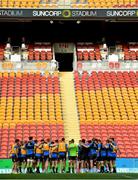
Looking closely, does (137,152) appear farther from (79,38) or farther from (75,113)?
(79,38)

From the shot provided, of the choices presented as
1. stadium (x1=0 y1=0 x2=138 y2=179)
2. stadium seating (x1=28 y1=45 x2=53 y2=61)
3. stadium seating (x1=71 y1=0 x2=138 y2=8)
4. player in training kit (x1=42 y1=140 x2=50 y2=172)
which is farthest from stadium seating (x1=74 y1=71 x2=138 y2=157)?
stadium seating (x1=71 y1=0 x2=138 y2=8)

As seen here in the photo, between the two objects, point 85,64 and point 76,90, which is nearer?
point 76,90

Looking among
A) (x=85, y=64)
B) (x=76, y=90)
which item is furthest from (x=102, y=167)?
(x=85, y=64)

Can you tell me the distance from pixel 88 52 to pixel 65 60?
2119 mm

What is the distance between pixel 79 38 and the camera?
32750mm

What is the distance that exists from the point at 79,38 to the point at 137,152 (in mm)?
11142

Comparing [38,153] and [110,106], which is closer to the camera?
[38,153]

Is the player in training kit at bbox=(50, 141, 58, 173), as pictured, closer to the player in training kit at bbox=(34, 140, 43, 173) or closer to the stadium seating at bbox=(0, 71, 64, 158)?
the player in training kit at bbox=(34, 140, 43, 173)

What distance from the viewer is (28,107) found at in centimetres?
2688

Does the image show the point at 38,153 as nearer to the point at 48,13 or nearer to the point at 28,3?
the point at 48,13

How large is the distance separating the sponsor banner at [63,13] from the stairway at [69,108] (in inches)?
138

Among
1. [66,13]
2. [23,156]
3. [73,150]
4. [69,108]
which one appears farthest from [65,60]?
[23,156]

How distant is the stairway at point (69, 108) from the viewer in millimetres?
25375

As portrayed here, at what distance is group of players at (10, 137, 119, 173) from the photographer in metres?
19.7
